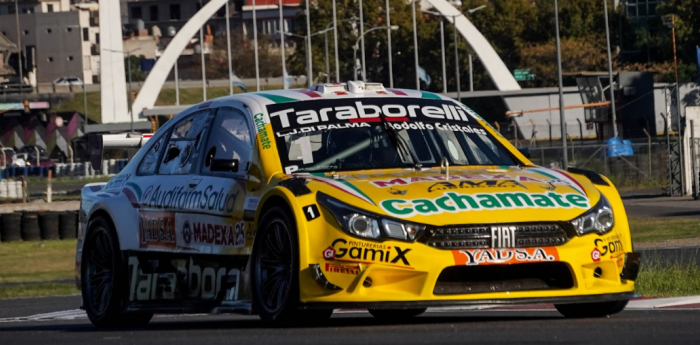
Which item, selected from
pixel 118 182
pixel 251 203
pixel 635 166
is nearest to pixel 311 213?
pixel 251 203

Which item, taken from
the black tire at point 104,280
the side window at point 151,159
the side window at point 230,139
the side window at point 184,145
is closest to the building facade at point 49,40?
the black tire at point 104,280

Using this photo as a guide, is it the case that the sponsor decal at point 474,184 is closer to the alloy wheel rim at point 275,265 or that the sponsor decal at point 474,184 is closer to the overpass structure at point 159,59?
the alloy wheel rim at point 275,265

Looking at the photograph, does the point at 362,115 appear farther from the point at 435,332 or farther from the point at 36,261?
the point at 36,261

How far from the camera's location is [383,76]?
112 m

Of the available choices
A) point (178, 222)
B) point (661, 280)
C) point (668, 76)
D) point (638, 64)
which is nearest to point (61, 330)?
point (178, 222)

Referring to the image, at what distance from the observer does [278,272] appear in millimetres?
8078

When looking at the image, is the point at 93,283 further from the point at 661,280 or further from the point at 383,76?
the point at 383,76

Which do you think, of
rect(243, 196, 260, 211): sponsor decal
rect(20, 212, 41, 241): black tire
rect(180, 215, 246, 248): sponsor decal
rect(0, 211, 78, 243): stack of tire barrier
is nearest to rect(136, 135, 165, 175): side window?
rect(180, 215, 246, 248): sponsor decal

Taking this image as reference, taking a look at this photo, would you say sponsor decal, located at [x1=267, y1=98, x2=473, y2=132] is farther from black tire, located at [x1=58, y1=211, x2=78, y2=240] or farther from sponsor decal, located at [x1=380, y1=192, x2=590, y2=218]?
black tire, located at [x1=58, y1=211, x2=78, y2=240]

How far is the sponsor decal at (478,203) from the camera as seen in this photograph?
25.1 ft

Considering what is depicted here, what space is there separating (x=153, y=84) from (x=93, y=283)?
88.9 m

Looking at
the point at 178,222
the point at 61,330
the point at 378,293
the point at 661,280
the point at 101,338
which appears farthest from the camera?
the point at 661,280

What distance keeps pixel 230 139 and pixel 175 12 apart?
631ft

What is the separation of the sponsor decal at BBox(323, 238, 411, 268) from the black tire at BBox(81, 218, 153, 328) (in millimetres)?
2833
